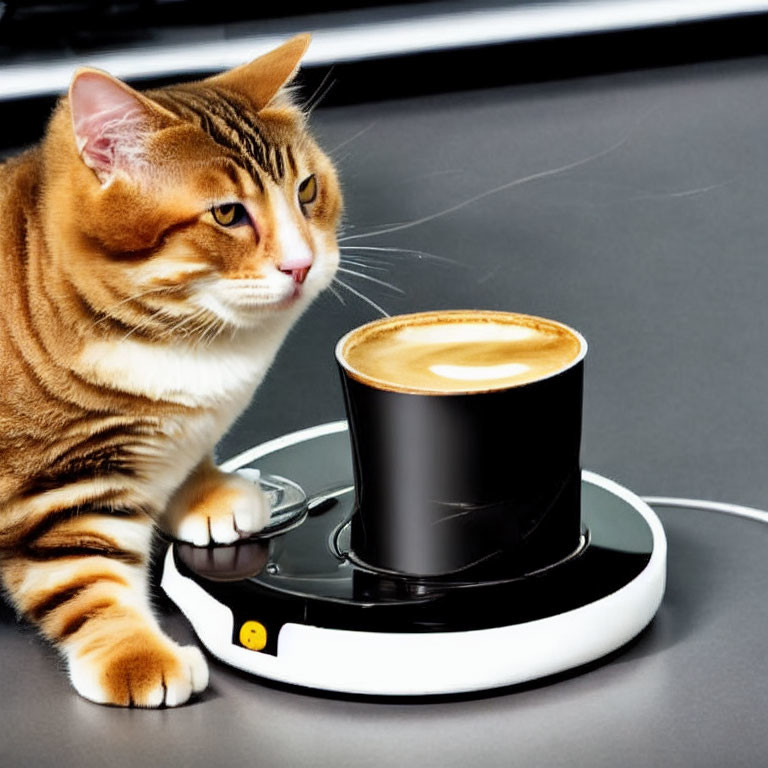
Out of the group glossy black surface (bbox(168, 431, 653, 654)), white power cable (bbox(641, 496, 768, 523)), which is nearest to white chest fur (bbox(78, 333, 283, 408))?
glossy black surface (bbox(168, 431, 653, 654))

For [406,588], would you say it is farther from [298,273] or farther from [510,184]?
[510,184]

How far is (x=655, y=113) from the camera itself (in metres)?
1.59

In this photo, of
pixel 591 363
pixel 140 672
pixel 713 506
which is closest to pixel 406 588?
pixel 140 672

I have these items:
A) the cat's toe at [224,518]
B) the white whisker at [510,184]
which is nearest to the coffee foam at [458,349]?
the cat's toe at [224,518]

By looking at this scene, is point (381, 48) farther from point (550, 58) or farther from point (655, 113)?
point (655, 113)

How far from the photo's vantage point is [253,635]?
85 centimetres

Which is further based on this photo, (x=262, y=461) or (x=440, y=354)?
(x=262, y=461)

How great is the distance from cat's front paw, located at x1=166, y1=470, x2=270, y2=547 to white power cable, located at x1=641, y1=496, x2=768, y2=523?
0.92 ft

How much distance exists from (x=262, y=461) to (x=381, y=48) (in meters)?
0.70

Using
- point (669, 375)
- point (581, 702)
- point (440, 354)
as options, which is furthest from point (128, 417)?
point (669, 375)

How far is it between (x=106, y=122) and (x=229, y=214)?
0.09 meters

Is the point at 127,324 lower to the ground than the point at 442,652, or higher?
higher

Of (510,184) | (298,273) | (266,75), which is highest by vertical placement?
(266,75)

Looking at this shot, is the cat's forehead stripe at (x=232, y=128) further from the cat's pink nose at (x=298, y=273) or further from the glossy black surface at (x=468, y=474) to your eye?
the glossy black surface at (x=468, y=474)
